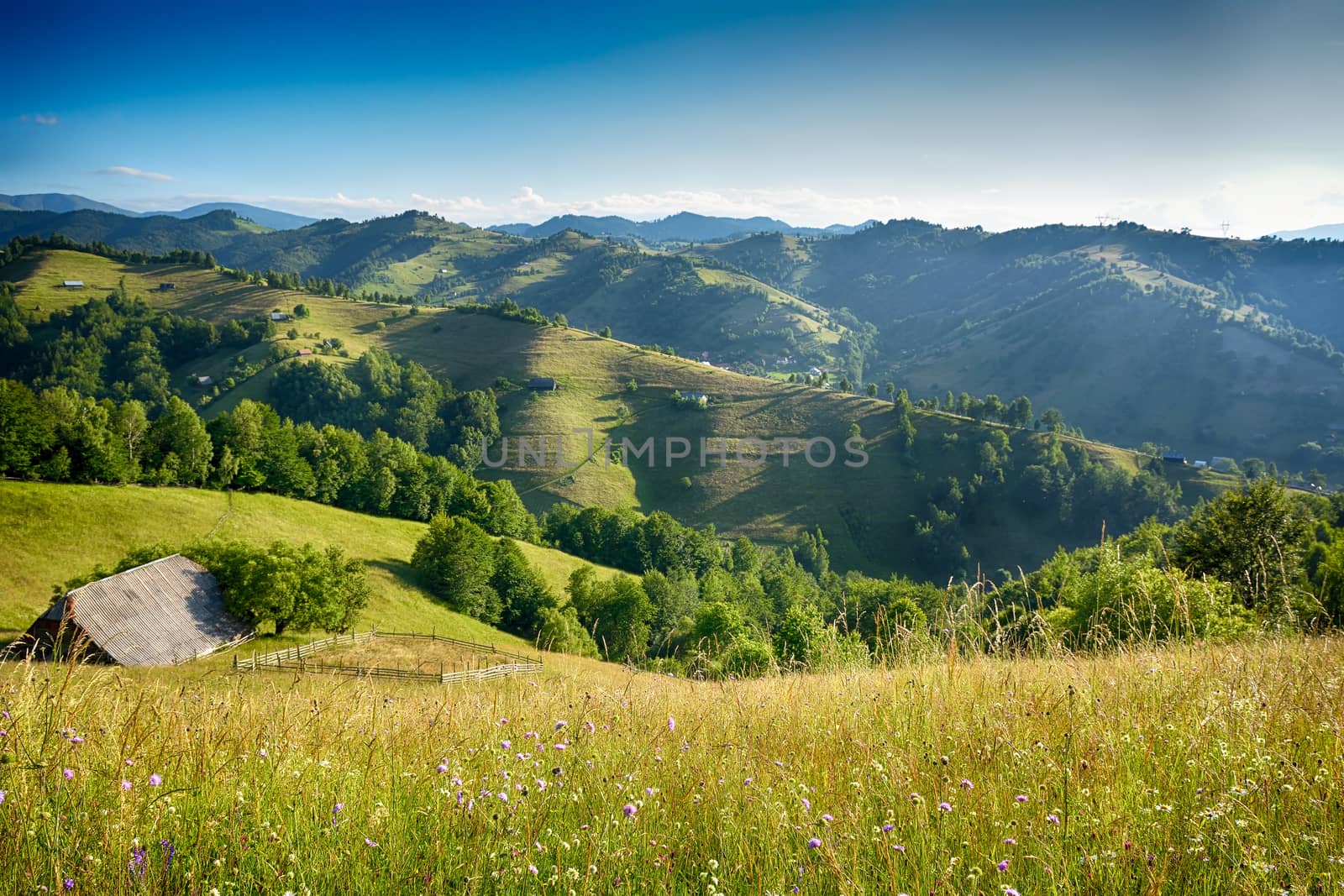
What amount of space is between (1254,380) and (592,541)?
217822 millimetres

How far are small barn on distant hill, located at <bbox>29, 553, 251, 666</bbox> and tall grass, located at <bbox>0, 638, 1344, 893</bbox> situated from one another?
99.6ft

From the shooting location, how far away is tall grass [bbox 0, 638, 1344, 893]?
2.67m

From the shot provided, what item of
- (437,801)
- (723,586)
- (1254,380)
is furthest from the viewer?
(1254,380)

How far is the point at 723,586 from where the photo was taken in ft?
235

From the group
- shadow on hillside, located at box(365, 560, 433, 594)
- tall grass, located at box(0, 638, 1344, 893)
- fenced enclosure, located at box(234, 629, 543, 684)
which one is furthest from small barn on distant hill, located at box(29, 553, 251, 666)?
tall grass, located at box(0, 638, 1344, 893)

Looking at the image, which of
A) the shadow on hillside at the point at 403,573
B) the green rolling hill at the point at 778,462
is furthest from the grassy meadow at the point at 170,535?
the green rolling hill at the point at 778,462

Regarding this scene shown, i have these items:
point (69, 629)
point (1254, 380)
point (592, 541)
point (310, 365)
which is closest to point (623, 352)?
point (310, 365)

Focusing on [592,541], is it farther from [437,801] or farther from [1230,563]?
[437,801]

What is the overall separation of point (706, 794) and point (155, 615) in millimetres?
37677

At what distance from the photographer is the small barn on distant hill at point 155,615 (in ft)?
95.2

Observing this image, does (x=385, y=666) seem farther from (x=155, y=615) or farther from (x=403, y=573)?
(x=403, y=573)

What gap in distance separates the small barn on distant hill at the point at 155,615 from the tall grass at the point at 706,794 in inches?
1195

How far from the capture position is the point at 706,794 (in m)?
3.41

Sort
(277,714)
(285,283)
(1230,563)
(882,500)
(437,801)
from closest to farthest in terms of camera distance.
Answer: (437,801) → (277,714) → (1230,563) → (882,500) → (285,283)
